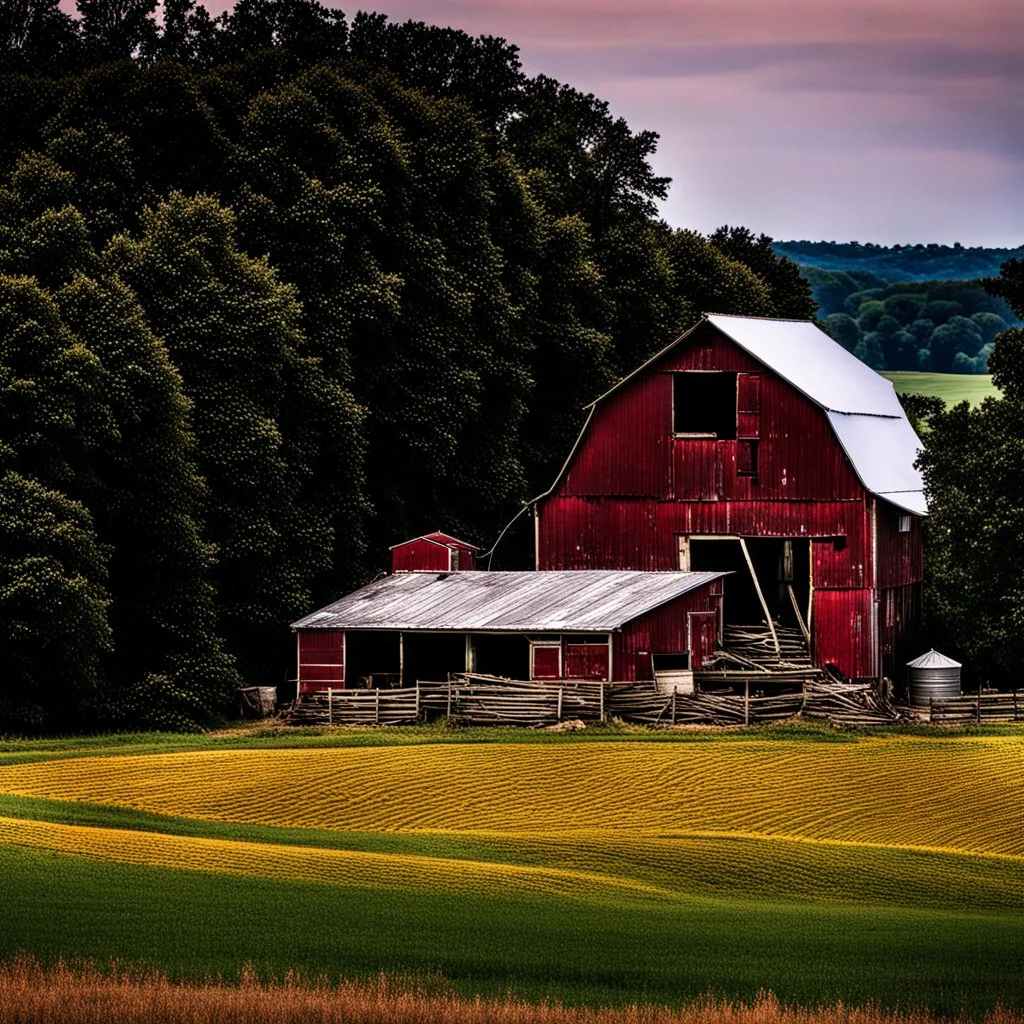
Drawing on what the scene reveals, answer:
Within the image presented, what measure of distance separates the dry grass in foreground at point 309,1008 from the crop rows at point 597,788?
18886 millimetres

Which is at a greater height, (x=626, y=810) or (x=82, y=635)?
(x=82, y=635)

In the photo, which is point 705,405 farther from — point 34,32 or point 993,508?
point 34,32

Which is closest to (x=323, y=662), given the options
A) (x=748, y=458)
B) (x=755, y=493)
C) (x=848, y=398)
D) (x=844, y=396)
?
(x=755, y=493)

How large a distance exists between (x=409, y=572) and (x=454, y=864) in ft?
101

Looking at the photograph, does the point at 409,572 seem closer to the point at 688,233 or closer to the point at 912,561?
the point at 912,561

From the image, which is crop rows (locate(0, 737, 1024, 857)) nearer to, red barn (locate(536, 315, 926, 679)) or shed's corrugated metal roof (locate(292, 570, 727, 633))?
shed's corrugated metal roof (locate(292, 570, 727, 633))

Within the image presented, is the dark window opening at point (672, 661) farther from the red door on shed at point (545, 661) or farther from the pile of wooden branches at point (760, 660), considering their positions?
the red door on shed at point (545, 661)

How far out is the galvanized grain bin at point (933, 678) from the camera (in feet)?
220

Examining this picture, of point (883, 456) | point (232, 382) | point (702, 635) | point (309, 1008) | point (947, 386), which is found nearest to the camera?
point (309, 1008)

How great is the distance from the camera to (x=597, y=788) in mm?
49969

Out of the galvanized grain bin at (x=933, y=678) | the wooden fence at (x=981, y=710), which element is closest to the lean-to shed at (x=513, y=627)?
the wooden fence at (x=981, y=710)

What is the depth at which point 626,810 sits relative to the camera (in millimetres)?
47969

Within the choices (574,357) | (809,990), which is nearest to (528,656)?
(574,357)

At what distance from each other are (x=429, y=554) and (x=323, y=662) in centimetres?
673
